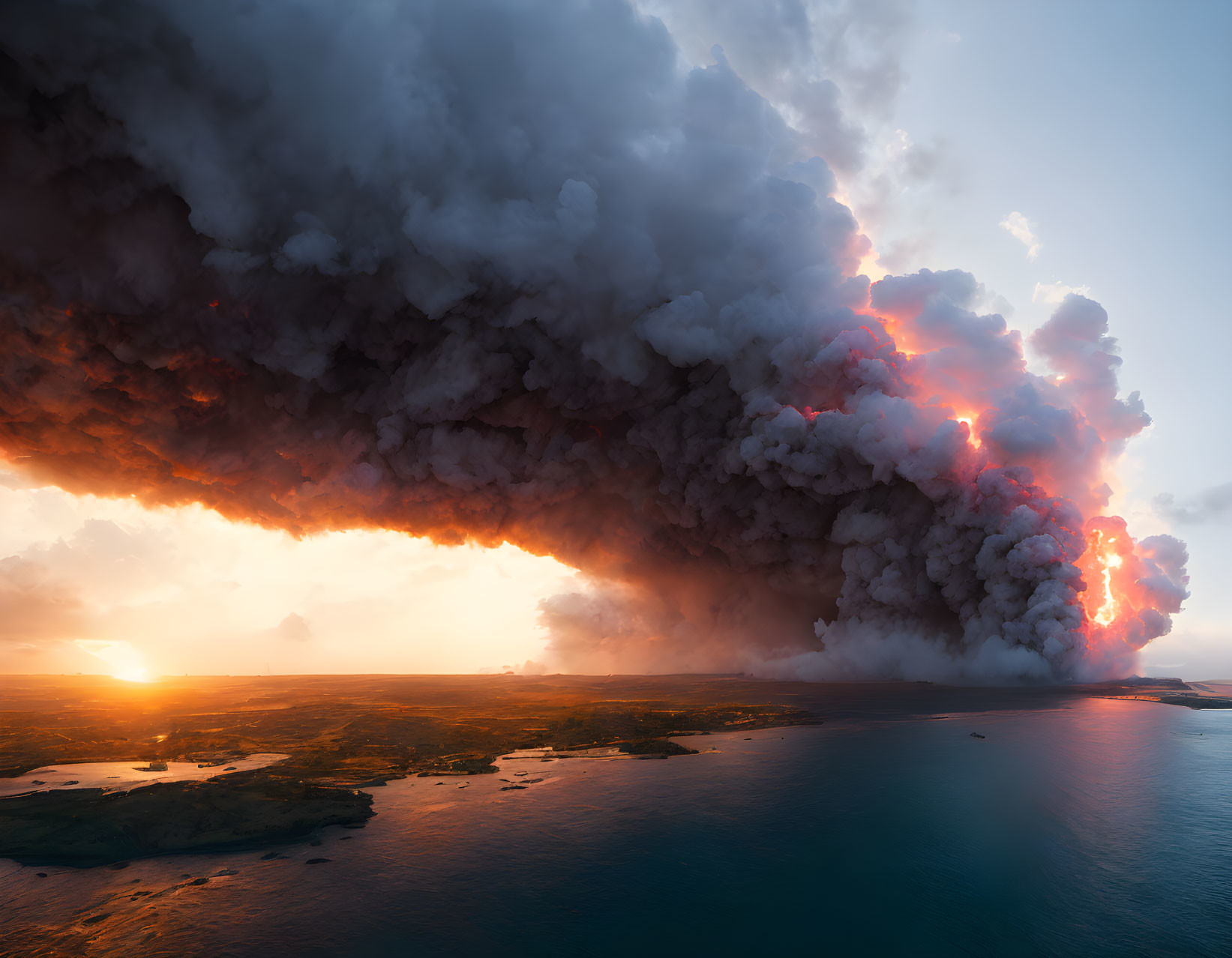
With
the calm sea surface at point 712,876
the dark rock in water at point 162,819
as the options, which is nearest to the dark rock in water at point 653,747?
the calm sea surface at point 712,876

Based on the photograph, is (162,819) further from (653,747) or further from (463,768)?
(653,747)

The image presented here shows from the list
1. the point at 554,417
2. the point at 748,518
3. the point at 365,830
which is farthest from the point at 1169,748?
the point at 554,417

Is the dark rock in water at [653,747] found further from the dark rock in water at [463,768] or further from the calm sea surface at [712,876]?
the dark rock in water at [463,768]

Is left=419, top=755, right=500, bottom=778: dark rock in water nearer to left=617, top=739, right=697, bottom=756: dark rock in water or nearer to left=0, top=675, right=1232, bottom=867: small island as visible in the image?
left=0, top=675, right=1232, bottom=867: small island

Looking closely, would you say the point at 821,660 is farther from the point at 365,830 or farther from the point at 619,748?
the point at 365,830

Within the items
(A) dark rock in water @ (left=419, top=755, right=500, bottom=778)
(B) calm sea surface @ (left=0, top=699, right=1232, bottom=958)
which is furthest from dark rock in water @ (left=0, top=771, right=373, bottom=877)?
(A) dark rock in water @ (left=419, top=755, right=500, bottom=778)

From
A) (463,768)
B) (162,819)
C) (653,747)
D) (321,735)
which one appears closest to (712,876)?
(463,768)
